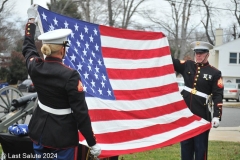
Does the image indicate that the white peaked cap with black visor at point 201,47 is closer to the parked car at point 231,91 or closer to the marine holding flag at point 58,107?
the marine holding flag at point 58,107

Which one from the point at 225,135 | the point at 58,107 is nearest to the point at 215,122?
the point at 58,107

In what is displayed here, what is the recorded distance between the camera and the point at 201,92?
542 centimetres

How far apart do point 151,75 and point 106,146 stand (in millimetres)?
1427

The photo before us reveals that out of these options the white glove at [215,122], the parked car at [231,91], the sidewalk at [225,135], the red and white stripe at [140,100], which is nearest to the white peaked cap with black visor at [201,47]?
the red and white stripe at [140,100]

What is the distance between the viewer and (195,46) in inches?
217

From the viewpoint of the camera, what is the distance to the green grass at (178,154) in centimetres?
718

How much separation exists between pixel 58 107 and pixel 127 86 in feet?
6.30

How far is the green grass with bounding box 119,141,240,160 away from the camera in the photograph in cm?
718

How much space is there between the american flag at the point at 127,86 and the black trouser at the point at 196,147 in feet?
0.32

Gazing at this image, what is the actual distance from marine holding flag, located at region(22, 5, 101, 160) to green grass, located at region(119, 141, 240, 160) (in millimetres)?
3497

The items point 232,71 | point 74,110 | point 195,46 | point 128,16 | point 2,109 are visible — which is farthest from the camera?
point 232,71

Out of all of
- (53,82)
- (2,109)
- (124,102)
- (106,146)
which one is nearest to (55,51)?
(53,82)

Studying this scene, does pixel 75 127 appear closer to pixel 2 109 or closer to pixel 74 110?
pixel 74 110

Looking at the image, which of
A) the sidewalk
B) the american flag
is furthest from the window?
the american flag
